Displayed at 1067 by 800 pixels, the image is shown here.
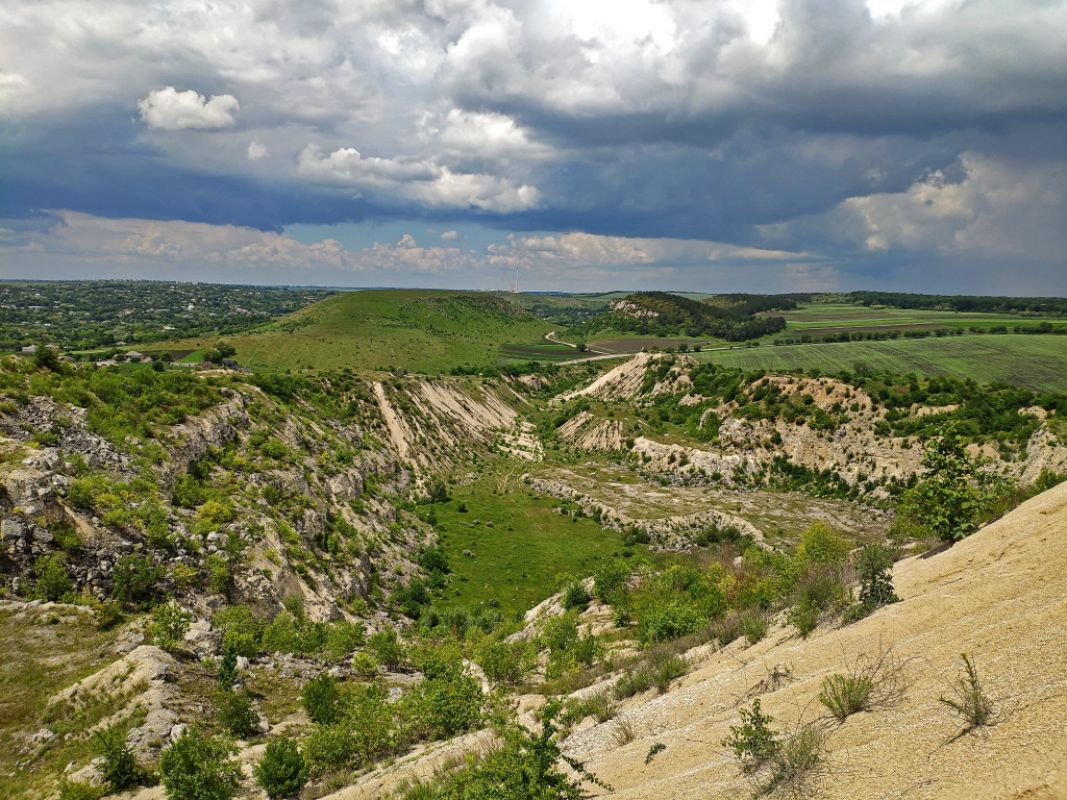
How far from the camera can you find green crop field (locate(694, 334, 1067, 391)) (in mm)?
81750

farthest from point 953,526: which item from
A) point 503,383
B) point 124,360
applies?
point 124,360

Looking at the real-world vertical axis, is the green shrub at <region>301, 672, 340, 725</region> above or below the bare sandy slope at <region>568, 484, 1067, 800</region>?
below

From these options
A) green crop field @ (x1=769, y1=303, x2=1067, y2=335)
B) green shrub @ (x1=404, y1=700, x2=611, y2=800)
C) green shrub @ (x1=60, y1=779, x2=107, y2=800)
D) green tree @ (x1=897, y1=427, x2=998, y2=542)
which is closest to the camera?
green shrub @ (x1=404, y1=700, x2=611, y2=800)

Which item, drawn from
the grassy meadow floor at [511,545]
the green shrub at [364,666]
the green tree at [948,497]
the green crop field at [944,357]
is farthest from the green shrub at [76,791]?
the green crop field at [944,357]

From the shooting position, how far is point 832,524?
2008 inches

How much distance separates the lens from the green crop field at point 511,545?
140ft

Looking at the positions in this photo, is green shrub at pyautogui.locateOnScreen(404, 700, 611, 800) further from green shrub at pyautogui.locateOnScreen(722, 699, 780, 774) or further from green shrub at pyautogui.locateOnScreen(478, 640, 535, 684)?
green shrub at pyautogui.locateOnScreen(478, 640, 535, 684)

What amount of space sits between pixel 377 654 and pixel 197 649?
7.67m

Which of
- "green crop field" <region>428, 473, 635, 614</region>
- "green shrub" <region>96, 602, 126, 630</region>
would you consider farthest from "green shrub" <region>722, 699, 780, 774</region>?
"green crop field" <region>428, 473, 635, 614</region>

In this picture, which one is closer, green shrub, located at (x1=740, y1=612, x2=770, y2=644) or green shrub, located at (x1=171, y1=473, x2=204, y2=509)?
green shrub, located at (x1=740, y1=612, x2=770, y2=644)

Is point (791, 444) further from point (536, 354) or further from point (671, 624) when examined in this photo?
point (536, 354)

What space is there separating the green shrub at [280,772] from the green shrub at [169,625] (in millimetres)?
8438

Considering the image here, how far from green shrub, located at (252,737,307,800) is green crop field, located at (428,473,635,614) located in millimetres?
25043

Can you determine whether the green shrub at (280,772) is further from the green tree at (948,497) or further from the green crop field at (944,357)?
the green crop field at (944,357)
